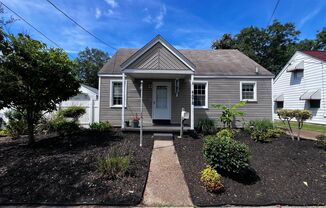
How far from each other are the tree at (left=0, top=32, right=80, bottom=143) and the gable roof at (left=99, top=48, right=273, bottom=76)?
4.56 m

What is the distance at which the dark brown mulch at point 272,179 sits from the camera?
461cm

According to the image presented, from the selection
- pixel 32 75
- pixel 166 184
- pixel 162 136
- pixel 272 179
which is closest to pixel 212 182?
pixel 166 184

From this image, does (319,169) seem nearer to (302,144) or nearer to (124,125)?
(302,144)

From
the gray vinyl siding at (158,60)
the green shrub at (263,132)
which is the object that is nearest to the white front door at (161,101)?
the gray vinyl siding at (158,60)

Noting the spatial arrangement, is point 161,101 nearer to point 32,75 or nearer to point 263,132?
point 263,132

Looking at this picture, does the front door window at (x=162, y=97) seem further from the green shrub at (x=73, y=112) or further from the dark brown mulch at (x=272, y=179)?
the dark brown mulch at (x=272, y=179)

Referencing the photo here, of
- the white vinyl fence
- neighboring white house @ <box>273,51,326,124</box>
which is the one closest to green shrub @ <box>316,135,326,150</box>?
neighboring white house @ <box>273,51,326,124</box>

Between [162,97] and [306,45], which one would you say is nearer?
[162,97]

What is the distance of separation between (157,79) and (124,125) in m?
3.44

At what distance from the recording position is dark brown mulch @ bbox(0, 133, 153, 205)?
4.50 m

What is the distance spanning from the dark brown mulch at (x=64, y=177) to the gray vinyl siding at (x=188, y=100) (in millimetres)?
4711

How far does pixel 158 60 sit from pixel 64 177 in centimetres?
685

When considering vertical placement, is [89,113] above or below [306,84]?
below

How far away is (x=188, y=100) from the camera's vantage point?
41.7 feet
